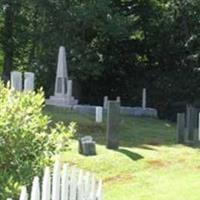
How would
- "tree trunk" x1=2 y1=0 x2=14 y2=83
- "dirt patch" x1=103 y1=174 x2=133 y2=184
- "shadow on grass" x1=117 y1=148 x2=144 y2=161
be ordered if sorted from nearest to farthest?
"dirt patch" x1=103 y1=174 x2=133 y2=184
"shadow on grass" x1=117 y1=148 x2=144 y2=161
"tree trunk" x1=2 y1=0 x2=14 y2=83

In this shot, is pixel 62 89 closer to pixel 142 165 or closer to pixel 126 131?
pixel 126 131

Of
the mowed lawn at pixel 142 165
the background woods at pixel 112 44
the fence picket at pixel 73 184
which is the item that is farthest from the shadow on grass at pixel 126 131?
the fence picket at pixel 73 184

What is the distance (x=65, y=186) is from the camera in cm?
553

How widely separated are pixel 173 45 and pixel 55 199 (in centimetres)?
2772

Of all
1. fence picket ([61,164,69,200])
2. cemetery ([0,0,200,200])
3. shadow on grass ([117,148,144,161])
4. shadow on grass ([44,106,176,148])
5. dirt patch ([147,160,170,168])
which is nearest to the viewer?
fence picket ([61,164,69,200])

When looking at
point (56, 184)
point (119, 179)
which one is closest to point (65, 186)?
point (56, 184)

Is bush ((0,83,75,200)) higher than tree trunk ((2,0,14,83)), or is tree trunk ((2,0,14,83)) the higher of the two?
tree trunk ((2,0,14,83))

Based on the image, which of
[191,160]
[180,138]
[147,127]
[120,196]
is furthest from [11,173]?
[147,127]

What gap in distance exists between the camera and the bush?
5617 millimetres

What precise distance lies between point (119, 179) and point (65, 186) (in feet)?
22.9

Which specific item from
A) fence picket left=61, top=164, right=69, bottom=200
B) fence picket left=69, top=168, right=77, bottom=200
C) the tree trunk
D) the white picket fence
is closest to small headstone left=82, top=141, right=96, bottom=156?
the white picket fence

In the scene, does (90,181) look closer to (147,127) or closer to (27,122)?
(27,122)

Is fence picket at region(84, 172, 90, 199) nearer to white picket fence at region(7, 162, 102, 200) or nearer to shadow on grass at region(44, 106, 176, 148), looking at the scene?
white picket fence at region(7, 162, 102, 200)

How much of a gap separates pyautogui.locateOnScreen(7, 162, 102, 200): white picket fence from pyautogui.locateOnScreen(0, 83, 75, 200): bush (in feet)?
0.66
